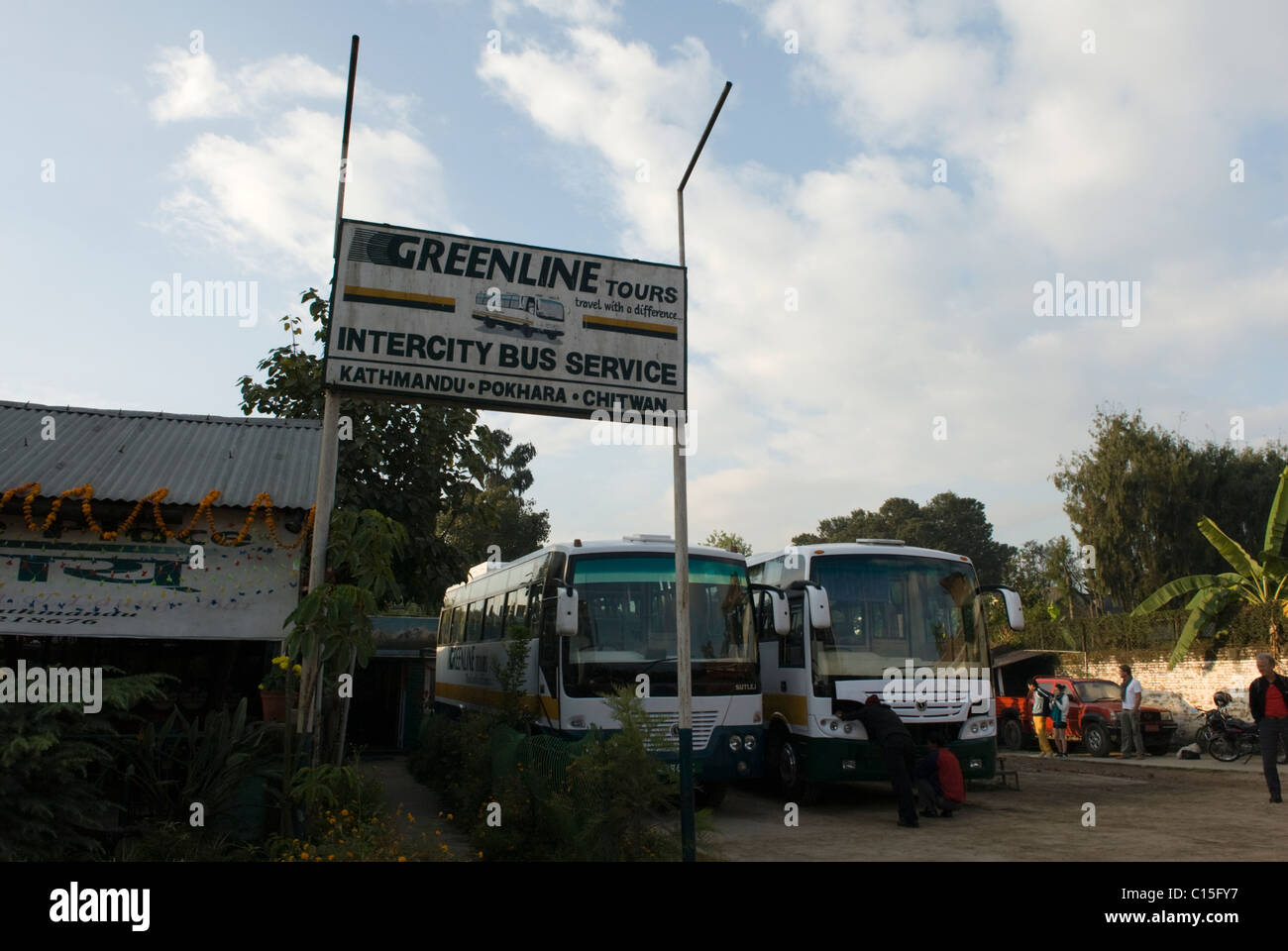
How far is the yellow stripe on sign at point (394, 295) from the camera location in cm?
1012

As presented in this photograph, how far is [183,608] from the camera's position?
9.93m

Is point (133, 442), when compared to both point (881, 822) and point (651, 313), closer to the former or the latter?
point (651, 313)

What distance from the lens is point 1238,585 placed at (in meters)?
26.1

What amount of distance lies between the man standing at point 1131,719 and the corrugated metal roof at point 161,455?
57.0 ft

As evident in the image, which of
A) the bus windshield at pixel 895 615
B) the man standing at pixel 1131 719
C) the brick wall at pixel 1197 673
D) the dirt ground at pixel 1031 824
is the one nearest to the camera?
the dirt ground at pixel 1031 824

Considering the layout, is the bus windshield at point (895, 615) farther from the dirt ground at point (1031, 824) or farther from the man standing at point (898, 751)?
the dirt ground at point (1031, 824)

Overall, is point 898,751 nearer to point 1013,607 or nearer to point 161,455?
point 1013,607

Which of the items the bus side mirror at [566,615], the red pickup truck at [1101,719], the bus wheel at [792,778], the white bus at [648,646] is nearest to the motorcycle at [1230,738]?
the red pickup truck at [1101,719]

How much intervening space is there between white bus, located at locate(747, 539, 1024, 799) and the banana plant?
51.8 ft

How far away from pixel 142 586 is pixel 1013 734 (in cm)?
2188

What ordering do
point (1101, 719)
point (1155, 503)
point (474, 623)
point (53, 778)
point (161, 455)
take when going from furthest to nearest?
1. point (1155, 503)
2. point (1101, 719)
3. point (474, 623)
4. point (161, 455)
5. point (53, 778)

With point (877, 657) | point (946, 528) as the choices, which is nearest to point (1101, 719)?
point (877, 657)
